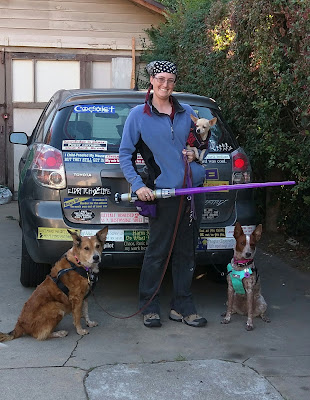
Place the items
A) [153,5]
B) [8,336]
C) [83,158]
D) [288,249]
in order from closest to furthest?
[8,336]
[83,158]
[288,249]
[153,5]

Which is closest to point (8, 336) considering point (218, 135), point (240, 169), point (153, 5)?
point (240, 169)

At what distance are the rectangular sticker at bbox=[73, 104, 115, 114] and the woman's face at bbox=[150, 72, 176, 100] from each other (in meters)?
0.81

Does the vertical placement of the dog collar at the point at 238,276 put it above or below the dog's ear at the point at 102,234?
below

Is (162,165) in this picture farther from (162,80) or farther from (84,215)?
(84,215)

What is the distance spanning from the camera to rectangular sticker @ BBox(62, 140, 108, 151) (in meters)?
4.73

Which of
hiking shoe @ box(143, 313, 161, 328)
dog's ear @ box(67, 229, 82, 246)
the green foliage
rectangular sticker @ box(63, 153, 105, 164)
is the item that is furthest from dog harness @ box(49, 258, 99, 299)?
the green foliage

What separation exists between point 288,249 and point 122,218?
3207 mm

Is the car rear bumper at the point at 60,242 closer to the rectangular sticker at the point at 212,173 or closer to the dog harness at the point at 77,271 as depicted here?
the dog harness at the point at 77,271

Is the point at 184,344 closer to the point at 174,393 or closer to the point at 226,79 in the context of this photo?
the point at 174,393

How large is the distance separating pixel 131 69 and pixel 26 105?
7.02 feet

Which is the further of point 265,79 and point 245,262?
point 265,79

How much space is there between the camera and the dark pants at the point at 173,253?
443cm

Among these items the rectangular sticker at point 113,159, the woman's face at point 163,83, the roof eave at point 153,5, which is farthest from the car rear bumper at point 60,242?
the roof eave at point 153,5

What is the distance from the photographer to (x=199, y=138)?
4453 millimetres
